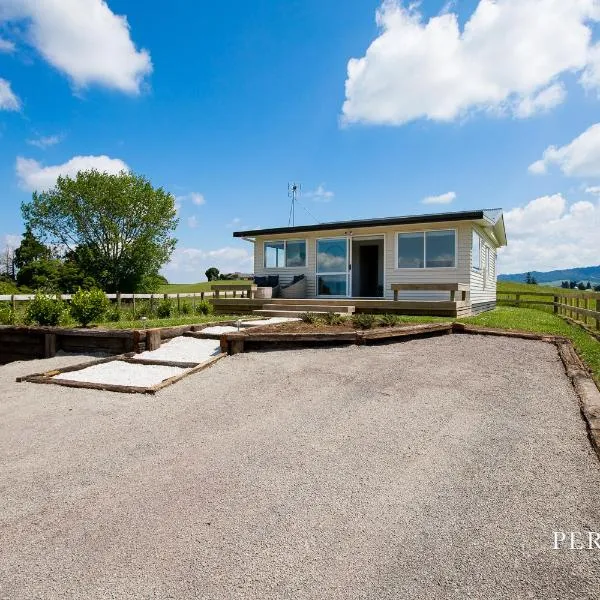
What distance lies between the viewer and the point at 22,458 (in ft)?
11.8

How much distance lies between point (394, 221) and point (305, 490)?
1101 centimetres

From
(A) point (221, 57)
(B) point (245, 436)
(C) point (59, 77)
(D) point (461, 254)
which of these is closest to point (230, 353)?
(B) point (245, 436)

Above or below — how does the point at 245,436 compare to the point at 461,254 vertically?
below

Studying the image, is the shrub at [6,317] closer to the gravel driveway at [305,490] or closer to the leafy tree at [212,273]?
the gravel driveway at [305,490]

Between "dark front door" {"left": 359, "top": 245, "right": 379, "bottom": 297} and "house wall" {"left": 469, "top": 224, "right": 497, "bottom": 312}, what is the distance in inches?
161

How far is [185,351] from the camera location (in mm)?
7414

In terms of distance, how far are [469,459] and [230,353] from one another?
454cm

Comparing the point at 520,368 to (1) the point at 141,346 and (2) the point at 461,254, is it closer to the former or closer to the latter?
(1) the point at 141,346

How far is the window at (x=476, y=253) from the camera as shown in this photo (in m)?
12.8

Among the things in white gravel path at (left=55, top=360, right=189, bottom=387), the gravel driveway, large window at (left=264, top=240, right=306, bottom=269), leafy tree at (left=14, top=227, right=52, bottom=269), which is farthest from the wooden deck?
leafy tree at (left=14, top=227, right=52, bottom=269)

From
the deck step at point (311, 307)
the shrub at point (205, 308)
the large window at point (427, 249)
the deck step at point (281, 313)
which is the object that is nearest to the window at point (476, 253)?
the large window at point (427, 249)

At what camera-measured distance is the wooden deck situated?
10.2 meters

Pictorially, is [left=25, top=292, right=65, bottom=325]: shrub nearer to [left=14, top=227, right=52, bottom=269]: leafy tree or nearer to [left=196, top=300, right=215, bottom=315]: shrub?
[left=196, top=300, right=215, bottom=315]: shrub

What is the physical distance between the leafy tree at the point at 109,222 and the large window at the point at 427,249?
20.4 m
